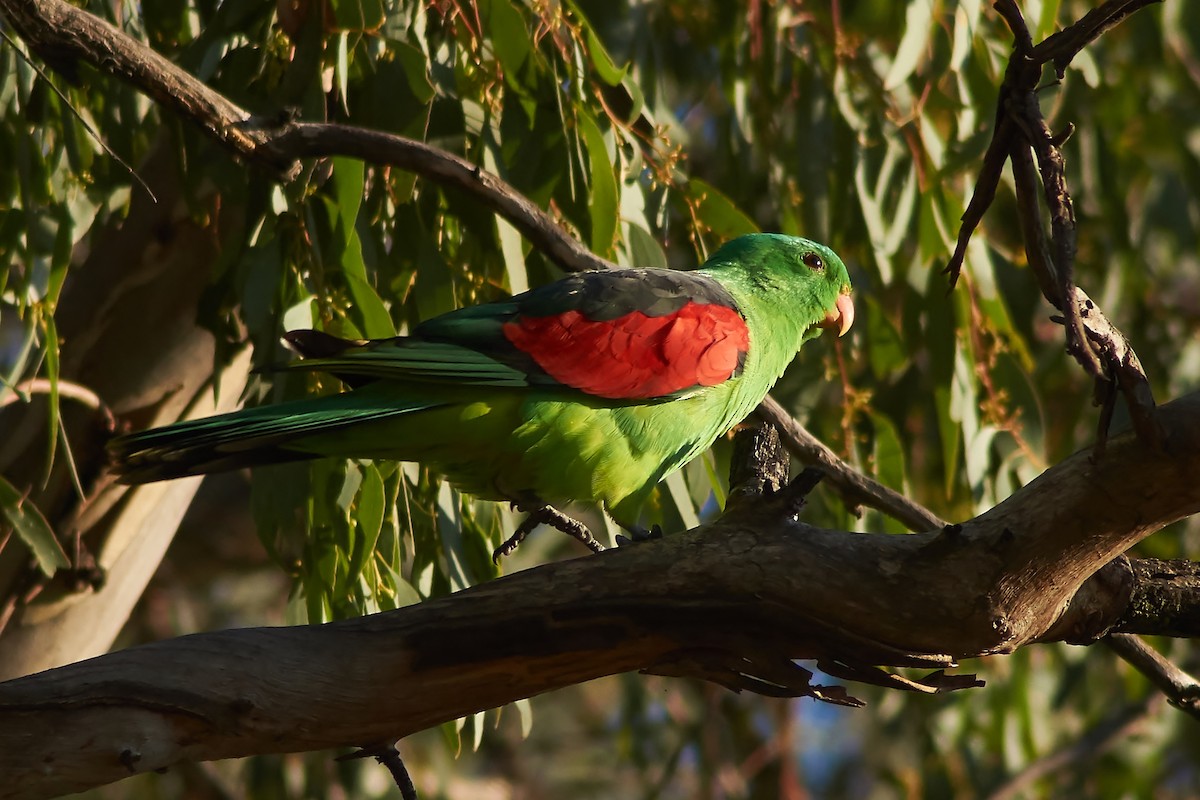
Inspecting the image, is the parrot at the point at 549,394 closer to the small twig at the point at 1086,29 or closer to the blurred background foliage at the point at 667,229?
the blurred background foliage at the point at 667,229

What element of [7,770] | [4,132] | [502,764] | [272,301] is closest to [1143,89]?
[272,301]

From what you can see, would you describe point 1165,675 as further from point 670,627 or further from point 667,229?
point 667,229

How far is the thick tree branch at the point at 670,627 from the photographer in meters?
1.93

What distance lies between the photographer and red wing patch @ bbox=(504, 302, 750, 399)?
2.62 metres

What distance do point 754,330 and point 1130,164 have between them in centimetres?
209

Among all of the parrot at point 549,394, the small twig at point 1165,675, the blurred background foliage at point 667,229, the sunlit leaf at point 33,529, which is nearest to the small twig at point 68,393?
the blurred background foliage at point 667,229

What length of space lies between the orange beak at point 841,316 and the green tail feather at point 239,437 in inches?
45.9

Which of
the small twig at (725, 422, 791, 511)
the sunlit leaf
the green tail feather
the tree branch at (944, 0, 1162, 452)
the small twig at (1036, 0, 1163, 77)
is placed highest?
the small twig at (1036, 0, 1163, 77)

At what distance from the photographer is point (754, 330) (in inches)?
116

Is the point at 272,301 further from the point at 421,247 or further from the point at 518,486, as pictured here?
the point at 518,486

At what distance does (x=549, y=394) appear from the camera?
2.61 metres

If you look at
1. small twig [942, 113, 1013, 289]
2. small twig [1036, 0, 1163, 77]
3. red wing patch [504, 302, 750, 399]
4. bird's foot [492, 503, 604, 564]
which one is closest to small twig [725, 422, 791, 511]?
red wing patch [504, 302, 750, 399]

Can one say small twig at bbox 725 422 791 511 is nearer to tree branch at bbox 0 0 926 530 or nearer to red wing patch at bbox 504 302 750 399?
red wing patch at bbox 504 302 750 399

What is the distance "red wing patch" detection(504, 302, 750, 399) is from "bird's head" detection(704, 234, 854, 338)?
1.25ft
